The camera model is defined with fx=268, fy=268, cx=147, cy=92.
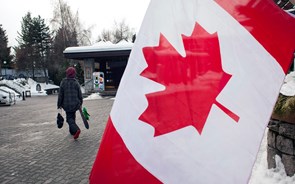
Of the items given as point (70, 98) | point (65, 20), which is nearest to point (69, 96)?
point (70, 98)

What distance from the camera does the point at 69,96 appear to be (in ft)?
22.0

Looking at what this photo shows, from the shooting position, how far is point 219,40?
4.98 ft

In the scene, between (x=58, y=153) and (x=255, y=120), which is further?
(x=58, y=153)

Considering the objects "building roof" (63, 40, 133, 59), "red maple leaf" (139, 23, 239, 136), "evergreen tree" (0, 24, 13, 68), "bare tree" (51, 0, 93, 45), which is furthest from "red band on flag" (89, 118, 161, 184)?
"evergreen tree" (0, 24, 13, 68)

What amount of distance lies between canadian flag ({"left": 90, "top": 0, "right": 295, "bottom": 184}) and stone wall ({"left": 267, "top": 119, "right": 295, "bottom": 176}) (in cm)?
178

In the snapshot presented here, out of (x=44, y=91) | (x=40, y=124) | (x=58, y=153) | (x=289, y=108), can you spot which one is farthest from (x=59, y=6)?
(x=289, y=108)

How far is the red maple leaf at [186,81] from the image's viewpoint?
152 cm

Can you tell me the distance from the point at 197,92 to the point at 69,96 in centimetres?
561

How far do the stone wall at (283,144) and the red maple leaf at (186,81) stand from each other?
1.82 meters

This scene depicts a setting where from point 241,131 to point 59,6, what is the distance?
4540 centimetres

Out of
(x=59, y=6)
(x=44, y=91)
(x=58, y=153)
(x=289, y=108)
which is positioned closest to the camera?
(x=289, y=108)

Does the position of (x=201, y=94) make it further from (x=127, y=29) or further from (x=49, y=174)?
(x=127, y=29)

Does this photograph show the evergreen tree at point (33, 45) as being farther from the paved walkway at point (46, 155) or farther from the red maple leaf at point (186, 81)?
the red maple leaf at point (186, 81)

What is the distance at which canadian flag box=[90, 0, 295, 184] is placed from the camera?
4.63 ft
